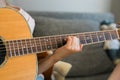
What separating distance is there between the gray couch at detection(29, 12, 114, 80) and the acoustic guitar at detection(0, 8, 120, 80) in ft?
1.77

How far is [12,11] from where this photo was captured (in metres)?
1.04

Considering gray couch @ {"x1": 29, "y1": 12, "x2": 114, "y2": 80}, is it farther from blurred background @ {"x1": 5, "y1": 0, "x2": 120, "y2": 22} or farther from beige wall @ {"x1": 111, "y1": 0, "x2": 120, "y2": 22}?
beige wall @ {"x1": 111, "y1": 0, "x2": 120, "y2": 22}

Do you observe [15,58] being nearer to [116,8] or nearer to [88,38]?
[88,38]

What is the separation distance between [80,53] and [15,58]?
2.40 ft

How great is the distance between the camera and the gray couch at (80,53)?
1593mm

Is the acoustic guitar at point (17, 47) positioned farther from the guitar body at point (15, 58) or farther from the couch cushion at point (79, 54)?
the couch cushion at point (79, 54)

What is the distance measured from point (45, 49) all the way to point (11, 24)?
0.60 feet

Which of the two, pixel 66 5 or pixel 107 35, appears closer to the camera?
pixel 107 35

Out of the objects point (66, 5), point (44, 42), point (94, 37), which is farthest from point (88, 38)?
point (66, 5)

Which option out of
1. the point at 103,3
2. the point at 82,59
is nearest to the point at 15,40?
the point at 82,59

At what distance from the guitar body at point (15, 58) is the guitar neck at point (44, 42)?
23 mm

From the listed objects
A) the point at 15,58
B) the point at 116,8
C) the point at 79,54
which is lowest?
the point at 79,54

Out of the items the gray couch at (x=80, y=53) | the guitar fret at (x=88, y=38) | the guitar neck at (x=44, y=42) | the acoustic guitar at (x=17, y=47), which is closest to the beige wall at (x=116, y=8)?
the gray couch at (x=80, y=53)

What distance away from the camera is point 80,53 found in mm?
1658
